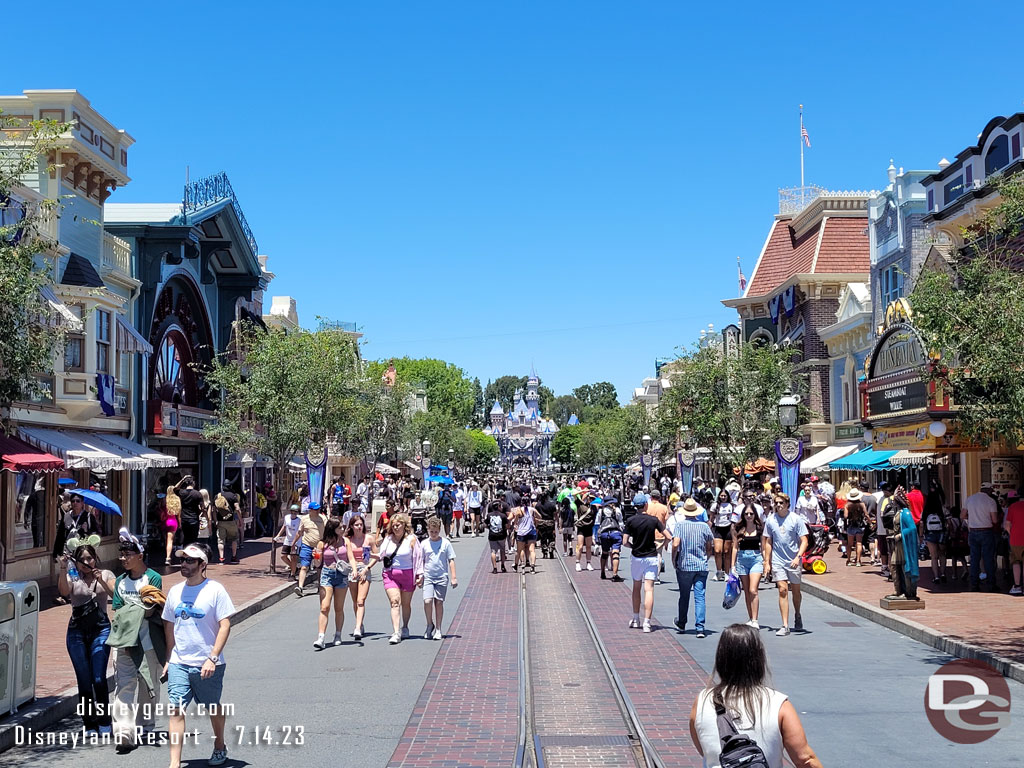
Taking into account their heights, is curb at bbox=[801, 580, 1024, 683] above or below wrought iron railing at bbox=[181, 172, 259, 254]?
below

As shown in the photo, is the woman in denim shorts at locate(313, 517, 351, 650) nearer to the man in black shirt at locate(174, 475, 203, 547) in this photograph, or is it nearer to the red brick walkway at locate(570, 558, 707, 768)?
→ the red brick walkway at locate(570, 558, 707, 768)

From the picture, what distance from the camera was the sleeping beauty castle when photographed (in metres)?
190

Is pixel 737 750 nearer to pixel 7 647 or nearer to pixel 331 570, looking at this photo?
pixel 7 647

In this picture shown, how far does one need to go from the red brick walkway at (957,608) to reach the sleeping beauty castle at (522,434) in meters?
167

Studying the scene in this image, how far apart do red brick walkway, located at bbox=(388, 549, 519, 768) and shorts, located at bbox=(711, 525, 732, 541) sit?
4.03m

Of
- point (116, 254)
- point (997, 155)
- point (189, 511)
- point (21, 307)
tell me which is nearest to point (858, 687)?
point (21, 307)

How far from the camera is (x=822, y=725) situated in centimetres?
859

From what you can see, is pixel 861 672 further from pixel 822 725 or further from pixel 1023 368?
pixel 1023 368

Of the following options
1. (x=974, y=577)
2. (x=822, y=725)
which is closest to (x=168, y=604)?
(x=822, y=725)

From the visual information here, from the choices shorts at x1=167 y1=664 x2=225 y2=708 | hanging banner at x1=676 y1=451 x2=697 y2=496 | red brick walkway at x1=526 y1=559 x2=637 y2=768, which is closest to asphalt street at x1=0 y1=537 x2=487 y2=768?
shorts at x1=167 y1=664 x2=225 y2=708

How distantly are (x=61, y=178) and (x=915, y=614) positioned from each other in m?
17.9

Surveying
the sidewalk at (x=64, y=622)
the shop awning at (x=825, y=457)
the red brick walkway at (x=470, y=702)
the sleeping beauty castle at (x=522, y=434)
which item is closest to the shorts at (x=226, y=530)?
the sidewalk at (x=64, y=622)

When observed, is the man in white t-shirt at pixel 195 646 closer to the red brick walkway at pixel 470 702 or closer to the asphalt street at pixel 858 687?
the red brick walkway at pixel 470 702

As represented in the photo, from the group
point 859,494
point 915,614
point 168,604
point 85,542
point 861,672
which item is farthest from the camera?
point 859,494
